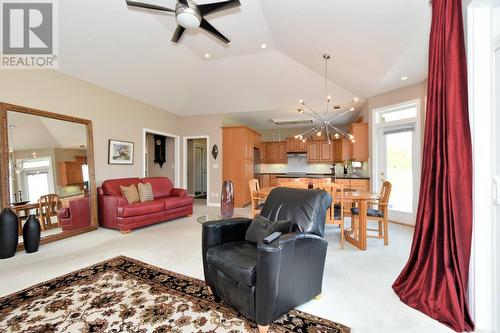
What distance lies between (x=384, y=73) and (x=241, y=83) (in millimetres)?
2924

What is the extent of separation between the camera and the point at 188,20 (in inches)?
98.9

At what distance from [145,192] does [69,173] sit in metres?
1.26

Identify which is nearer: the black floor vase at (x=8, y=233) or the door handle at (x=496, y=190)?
the door handle at (x=496, y=190)

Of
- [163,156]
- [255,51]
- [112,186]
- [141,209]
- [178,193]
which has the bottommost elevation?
[141,209]

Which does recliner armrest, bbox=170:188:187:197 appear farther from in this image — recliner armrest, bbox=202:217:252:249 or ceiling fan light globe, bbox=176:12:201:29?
ceiling fan light globe, bbox=176:12:201:29

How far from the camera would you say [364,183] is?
→ 17.0 ft

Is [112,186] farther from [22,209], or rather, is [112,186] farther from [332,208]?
[332,208]

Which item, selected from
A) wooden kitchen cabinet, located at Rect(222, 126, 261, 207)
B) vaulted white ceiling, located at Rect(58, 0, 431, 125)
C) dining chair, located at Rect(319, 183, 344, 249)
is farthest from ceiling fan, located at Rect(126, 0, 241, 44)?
wooden kitchen cabinet, located at Rect(222, 126, 261, 207)

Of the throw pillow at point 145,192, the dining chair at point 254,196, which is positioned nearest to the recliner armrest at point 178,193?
the throw pillow at point 145,192

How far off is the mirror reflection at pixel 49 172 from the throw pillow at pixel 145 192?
0.87m

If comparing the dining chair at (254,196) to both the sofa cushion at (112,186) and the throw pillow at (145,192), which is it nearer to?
the throw pillow at (145,192)

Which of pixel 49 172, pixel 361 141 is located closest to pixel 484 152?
pixel 361 141

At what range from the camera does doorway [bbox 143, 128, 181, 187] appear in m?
6.55

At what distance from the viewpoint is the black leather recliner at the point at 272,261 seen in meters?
1.40
